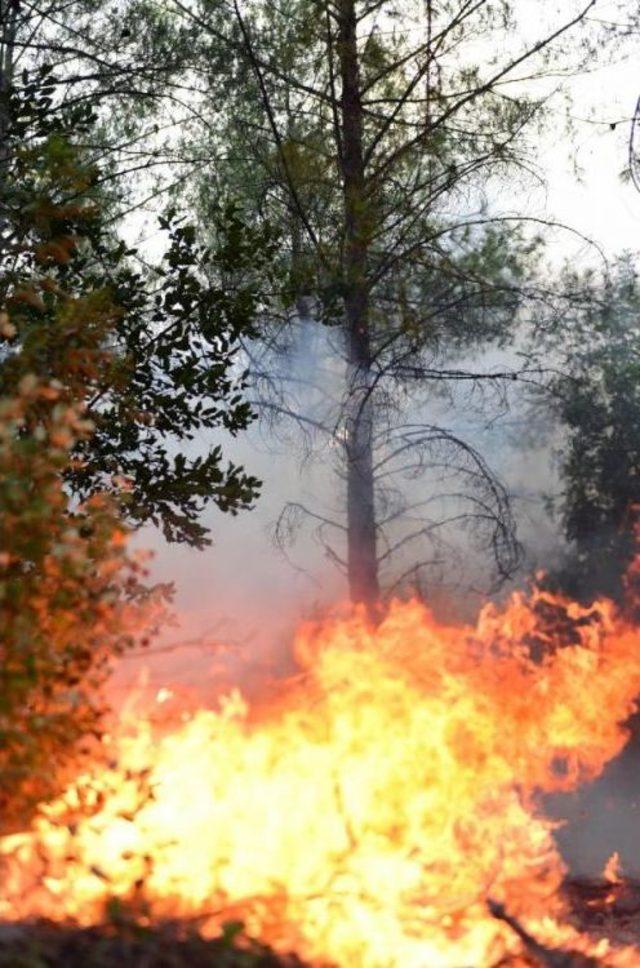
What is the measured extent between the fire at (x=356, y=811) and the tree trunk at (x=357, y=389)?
562mm

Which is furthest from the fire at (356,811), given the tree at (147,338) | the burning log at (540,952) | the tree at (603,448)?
the tree at (603,448)

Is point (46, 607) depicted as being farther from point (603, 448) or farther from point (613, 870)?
point (603, 448)

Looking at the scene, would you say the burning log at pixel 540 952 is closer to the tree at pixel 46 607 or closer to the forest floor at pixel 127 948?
the forest floor at pixel 127 948

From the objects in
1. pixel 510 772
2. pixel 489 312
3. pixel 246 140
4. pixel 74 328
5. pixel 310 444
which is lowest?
pixel 510 772

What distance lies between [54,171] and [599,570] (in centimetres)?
994

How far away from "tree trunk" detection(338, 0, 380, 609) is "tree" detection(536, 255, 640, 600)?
2.86 metres

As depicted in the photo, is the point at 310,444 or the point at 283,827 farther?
the point at 310,444

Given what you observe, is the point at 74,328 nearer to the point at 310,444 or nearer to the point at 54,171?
the point at 54,171

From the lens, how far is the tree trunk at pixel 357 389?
1407cm

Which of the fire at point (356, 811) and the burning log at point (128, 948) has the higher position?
the fire at point (356, 811)

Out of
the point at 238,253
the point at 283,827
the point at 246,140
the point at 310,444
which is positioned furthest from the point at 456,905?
the point at 246,140

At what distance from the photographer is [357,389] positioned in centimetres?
1415

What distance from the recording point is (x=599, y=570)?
1689 cm

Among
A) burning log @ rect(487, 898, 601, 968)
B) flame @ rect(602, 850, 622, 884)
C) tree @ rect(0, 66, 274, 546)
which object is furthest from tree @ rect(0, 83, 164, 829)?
flame @ rect(602, 850, 622, 884)
